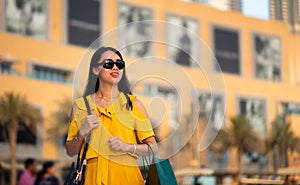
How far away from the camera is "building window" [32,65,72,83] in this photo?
46.1 meters

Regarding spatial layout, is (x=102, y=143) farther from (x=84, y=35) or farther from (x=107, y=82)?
(x=84, y=35)

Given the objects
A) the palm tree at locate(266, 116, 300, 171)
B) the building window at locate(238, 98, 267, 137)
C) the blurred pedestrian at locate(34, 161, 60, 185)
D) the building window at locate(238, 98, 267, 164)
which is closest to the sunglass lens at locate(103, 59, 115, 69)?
the blurred pedestrian at locate(34, 161, 60, 185)

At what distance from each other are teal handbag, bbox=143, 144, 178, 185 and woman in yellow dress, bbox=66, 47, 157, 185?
46 mm

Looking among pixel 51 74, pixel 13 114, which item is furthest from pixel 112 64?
pixel 51 74

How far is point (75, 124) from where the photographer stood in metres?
3.65

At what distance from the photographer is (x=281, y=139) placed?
49656 mm

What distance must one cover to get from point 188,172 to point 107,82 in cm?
1698

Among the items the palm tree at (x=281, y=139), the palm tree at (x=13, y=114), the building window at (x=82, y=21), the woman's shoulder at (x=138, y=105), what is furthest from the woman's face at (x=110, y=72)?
the building window at (x=82, y=21)

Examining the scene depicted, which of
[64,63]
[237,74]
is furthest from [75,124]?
[237,74]

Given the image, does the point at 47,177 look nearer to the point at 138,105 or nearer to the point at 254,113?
the point at 138,105

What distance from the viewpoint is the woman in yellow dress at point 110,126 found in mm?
3521

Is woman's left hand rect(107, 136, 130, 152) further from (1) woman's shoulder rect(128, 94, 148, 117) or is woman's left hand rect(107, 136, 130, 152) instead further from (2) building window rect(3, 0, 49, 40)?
(2) building window rect(3, 0, 49, 40)

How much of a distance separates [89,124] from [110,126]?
0.37ft

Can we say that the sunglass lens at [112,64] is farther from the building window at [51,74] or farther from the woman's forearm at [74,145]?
the building window at [51,74]
